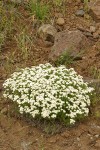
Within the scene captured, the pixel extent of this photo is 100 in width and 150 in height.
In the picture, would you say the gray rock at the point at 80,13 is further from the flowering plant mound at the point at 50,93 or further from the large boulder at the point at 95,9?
the flowering plant mound at the point at 50,93

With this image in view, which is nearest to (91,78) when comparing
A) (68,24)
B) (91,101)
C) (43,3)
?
(91,101)

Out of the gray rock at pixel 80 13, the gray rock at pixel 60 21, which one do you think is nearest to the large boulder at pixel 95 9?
the gray rock at pixel 80 13

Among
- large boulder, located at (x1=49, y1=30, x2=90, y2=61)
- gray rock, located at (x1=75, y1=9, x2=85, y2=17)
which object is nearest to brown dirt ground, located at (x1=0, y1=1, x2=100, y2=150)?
large boulder, located at (x1=49, y1=30, x2=90, y2=61)

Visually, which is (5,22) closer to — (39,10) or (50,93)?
(39,10)

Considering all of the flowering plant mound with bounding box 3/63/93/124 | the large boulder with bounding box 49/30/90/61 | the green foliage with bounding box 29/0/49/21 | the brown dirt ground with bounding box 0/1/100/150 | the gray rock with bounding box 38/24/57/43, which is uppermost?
the green foliage with bounding box 29/0/49/21

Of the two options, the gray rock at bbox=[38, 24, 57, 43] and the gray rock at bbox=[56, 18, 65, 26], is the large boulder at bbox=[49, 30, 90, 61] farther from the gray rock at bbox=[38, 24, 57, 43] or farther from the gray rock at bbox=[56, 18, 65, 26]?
the gray rock at bbox=[56, 18, 65, 26]

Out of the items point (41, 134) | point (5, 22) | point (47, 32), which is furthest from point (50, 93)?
point (5, 22)
